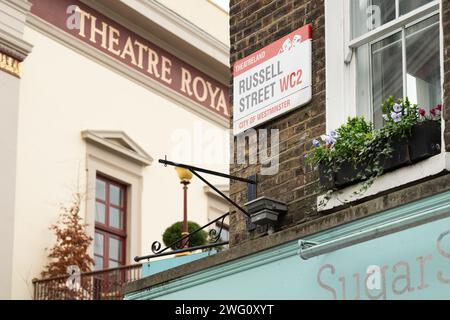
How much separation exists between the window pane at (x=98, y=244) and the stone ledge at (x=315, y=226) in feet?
50.9

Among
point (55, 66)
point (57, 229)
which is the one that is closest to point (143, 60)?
point (55, 66)

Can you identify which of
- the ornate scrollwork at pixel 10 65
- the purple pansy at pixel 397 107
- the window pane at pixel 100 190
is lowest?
the purple pansy at pixel 397 107

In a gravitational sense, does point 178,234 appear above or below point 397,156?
above

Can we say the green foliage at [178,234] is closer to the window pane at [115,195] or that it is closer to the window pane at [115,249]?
the window pane at [115,249]

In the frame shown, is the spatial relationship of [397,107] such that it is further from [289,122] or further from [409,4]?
[289,122]

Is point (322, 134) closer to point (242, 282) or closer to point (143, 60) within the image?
point (242, 282)

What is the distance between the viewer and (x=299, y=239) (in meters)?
11.1

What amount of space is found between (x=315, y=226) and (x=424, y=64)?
156cm

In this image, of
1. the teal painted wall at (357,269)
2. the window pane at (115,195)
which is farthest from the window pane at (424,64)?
the window pane at (115,195)

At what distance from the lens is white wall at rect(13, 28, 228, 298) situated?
2652cm

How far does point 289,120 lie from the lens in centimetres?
1223

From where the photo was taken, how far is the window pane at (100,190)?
2888 cm

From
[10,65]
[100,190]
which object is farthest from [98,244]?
[10,65]

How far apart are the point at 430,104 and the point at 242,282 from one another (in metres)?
2.16
